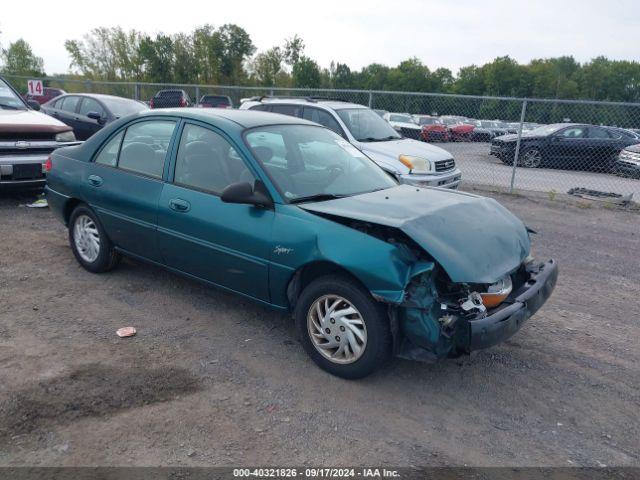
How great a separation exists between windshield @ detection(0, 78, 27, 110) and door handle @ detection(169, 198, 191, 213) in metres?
6.14

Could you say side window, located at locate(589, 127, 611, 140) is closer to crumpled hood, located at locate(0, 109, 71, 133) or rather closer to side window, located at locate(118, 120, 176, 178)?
crumpled hood, located at locate(0, 109, 71, 133)

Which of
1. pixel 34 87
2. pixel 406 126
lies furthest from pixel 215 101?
pixel 406 126

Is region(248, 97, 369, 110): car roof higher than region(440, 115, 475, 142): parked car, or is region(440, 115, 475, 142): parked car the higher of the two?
region(248, 97, 369, 110): car roof

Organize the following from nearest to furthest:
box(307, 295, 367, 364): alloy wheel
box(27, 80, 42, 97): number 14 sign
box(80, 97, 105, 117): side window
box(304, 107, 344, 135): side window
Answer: box(307, 295, 367, 364): alloy wheel
box(304, 107, 344, 135): side window
box(80, 97, 105, 117): side window
box(27, 80, 42, 97): number 14 sign

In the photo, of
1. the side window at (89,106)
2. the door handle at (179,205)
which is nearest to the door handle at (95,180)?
the door handle at (179,205)

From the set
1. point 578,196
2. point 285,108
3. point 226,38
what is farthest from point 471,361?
point 226,38

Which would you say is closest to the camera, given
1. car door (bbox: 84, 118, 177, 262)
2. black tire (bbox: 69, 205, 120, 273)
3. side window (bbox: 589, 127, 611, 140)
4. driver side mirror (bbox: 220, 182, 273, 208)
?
driver side mirror (bbox: 220, 182, 273, 208)

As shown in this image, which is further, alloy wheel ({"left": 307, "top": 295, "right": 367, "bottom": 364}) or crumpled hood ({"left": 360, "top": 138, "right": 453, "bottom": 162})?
crumpled hood ({"left": 360, "top": 138, "right": 453, "bottom": 162})

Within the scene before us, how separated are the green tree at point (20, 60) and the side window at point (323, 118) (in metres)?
52.5

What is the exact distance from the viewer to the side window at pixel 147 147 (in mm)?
4625

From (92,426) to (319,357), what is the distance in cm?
148

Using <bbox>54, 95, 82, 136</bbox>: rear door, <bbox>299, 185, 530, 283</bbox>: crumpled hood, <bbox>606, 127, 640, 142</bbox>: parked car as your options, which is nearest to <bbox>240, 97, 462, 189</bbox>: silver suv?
<bbox>299, 185, 530, 283</bbox>: crumpled hood

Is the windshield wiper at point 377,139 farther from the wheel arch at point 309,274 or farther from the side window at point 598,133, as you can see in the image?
the side window at point 598,133

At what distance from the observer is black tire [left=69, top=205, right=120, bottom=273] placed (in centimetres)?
515
